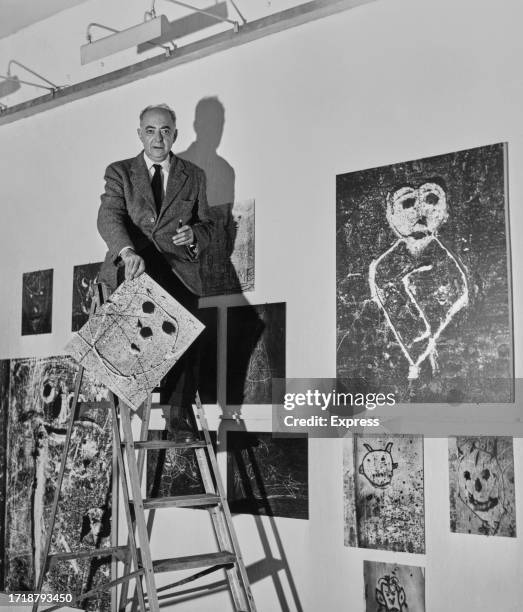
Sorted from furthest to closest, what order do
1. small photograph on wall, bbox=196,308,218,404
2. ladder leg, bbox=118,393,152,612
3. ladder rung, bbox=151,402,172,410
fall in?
1. ladder rung, bbox=151,402,172,410
2. small photograph on wall, bbox=196,308,218,404
3. ladder leg, bbox=118,393,152,612

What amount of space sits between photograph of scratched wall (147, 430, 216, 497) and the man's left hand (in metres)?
0.93

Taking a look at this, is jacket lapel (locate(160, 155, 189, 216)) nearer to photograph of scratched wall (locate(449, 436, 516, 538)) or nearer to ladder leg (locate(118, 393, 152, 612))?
ladder leg (locate(118, 393, 152, 612))

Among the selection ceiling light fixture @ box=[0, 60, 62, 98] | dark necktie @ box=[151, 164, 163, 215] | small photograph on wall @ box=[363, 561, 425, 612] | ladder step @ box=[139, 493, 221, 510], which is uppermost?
ceiling light fixture @ box=[0, 60, 62, 98]

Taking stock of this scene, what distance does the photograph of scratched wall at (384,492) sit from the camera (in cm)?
333

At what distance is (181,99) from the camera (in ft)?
14.1

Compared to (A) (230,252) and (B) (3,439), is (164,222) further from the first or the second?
(B) (3,439)

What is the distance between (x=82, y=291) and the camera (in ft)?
15.0

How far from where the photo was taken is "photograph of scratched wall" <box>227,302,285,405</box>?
3797 mm

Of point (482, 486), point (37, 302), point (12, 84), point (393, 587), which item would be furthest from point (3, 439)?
point (482, 486)

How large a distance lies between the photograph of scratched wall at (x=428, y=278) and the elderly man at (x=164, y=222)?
653 mm

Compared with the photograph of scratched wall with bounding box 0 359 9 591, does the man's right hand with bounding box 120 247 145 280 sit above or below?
above

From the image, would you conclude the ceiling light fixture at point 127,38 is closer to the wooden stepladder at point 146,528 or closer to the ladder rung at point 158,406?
the wooden stepladder at point 146,528

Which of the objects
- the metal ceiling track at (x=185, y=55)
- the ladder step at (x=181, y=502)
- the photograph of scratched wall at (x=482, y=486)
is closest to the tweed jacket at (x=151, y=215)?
the metal ceiling track at (x=185, y=55)

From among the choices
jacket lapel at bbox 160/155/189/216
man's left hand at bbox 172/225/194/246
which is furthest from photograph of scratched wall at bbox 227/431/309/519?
jacket lapel at bbox 160/155/189/216
